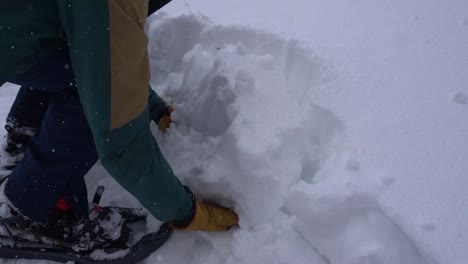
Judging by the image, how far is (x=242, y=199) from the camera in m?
1.52

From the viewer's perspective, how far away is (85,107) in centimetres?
98

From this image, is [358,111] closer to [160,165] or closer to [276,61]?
[276,61]

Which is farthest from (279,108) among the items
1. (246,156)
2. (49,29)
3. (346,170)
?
(49,29)

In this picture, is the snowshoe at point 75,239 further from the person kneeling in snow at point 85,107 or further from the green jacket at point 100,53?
the green jacket at point 100,53

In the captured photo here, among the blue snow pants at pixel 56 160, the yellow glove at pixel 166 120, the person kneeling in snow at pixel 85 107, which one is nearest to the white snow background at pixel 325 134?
the yellow glove at pixel 166 120

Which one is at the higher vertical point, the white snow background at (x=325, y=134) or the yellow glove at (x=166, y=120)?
the white snow background at (x=325, y=134)

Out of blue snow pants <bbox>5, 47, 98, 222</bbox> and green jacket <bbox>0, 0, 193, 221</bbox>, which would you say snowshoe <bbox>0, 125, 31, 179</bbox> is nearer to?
blue snow pants <bbox>5, 47, 98, 222</bbox>

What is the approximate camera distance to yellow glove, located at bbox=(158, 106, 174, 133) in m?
1.86

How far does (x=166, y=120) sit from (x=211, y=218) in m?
0.59

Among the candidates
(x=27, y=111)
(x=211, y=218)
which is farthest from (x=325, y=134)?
(x=27, y=111)

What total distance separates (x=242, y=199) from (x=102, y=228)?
578 millimetres

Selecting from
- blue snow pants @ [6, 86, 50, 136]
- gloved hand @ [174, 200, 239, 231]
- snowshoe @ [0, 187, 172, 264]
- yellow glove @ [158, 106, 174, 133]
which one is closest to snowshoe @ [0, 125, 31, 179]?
blue snow pants @ [6, 86, 50, 136]

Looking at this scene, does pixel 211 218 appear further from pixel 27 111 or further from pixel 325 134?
pixel 27 111

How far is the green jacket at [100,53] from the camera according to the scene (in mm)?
850
